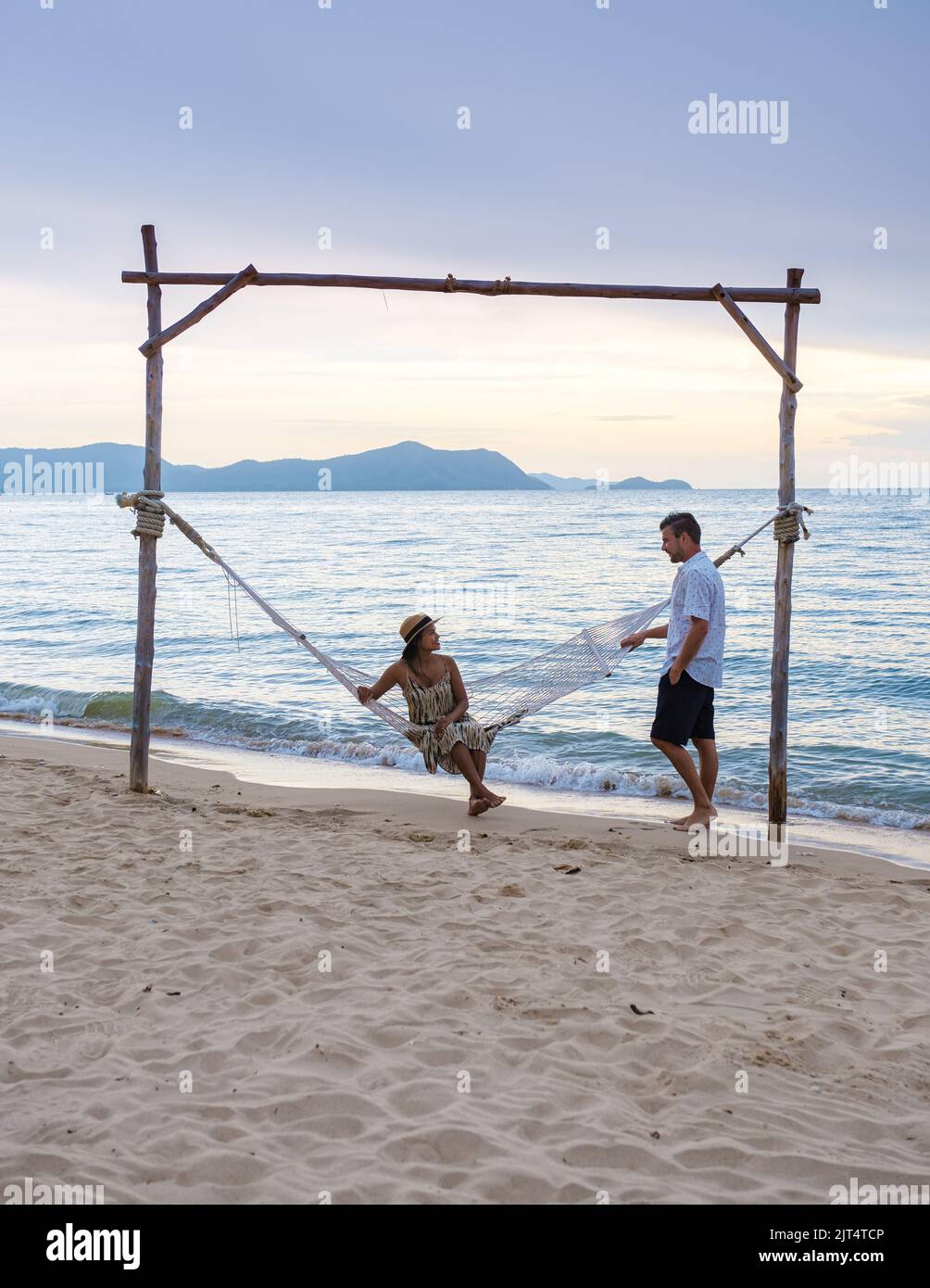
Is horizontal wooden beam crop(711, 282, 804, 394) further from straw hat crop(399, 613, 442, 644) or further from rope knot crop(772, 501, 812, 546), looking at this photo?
straw hat crop(399, 613, 442, 644)

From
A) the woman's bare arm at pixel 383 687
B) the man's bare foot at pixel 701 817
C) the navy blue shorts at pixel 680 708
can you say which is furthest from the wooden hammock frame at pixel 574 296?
the woman's bare arm at pixel 383 687

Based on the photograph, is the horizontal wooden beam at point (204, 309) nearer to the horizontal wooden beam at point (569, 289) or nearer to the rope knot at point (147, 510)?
the horizontal wooden beam at point (569, 289)

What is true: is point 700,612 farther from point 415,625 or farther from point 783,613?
point 415,625

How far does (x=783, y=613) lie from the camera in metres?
4.80

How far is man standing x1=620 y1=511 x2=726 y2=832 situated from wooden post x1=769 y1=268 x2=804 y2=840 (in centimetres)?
38

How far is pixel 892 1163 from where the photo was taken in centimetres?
211

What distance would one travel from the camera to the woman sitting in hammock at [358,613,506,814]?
4980 millimetres

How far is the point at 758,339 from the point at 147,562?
307cm

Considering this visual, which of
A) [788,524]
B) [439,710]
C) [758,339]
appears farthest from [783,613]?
[439,710]

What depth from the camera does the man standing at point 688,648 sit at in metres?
4.41

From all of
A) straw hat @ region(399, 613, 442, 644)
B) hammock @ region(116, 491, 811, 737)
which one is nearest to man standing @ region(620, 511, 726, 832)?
hammock @ region(116, 491, 811, 737)
